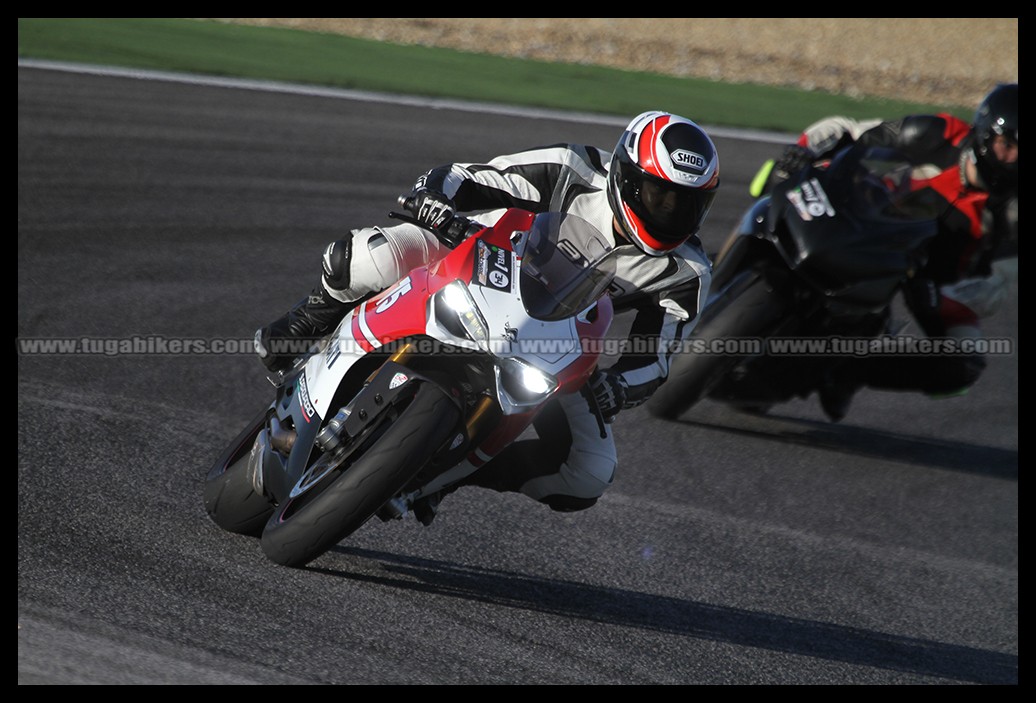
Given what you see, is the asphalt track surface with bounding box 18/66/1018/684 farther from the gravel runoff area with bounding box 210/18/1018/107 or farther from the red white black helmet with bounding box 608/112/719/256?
the gravel runoff area with bounding box 210/18/1018/107

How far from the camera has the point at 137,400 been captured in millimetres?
5641

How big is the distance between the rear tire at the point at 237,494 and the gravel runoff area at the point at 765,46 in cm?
1141

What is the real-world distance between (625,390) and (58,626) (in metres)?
1.94

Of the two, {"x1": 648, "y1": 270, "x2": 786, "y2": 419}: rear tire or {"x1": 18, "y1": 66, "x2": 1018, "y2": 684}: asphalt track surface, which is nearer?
{"x1": 18, "y1": 66, "x2": 1018, "y2": 684}: asphalt track surface

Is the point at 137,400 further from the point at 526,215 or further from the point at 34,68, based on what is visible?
the point at 34,68

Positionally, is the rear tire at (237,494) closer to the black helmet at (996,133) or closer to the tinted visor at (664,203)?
the tinted visor at (664,203)

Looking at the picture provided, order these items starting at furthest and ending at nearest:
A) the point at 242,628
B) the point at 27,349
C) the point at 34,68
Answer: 1. the point at 34,68
2. the point at 27,349
3. the point at 242,628

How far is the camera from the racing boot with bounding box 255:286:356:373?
14.5ft

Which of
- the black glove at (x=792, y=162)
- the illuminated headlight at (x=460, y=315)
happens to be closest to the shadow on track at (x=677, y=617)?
the illuminated headlight at (x=460, y=315)

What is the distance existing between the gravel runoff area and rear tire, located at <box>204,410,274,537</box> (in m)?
11.4

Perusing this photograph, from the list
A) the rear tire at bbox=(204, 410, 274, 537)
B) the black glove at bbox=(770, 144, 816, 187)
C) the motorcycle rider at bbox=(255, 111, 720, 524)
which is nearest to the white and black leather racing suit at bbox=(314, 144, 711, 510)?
the motorcycle rider at bbox=(255, 111, 720, 524)

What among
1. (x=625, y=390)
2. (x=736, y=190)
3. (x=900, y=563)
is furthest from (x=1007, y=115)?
(x=736, y=190)

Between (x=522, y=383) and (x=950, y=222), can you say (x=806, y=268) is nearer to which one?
(x=950, y=222)

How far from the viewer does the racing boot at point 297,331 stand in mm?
4422
